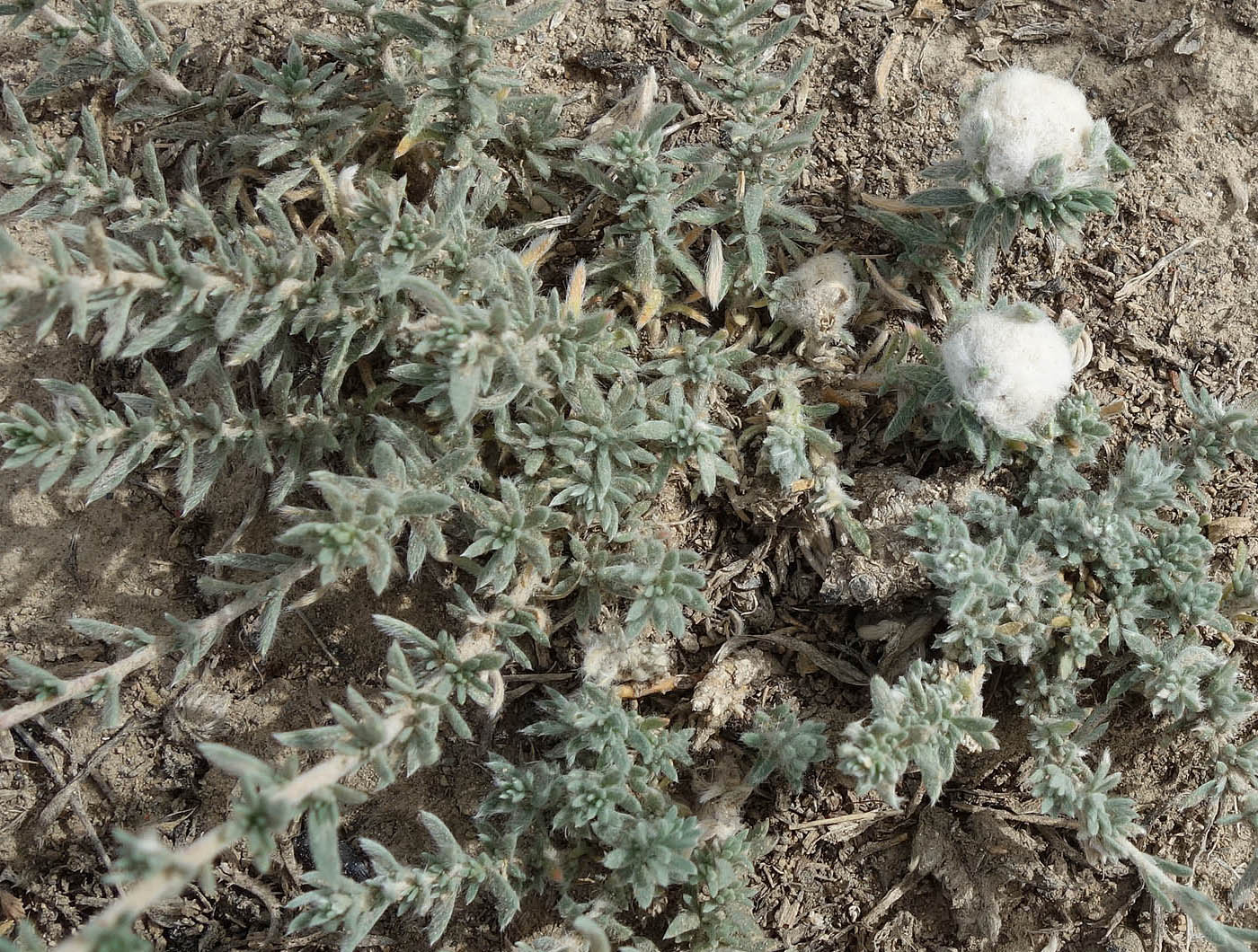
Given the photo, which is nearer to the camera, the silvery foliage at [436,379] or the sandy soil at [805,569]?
the silvery foliage at [436,379]

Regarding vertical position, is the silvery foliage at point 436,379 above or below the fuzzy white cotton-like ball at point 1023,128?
below

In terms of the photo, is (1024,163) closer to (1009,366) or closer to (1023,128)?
(1023,128)

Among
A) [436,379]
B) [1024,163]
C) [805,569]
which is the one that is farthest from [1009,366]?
[436,379]

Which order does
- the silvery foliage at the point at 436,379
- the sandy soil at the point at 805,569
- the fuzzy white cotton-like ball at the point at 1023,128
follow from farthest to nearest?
the sandy soil at the point at 805,569, the fuzzy white cotton-like ball at the point at 1023,128, the silvery foliage at the point at 436,379

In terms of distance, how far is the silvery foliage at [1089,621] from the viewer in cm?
347

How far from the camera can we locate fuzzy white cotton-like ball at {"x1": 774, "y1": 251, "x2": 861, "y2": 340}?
404cm

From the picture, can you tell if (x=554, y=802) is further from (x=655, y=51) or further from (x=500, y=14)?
(x=655, y=51)

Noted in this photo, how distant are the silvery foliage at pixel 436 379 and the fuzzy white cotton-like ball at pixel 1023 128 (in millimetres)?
752

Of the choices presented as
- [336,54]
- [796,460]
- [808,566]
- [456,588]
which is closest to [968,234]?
[796,460]

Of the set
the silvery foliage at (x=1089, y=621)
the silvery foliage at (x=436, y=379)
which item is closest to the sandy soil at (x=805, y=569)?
the silvery foliage at (x=436, y=379)

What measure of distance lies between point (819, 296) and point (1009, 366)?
87cm

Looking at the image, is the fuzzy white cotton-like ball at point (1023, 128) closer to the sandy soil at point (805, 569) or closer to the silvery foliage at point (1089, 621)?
the sandy soil at point (805, 569)

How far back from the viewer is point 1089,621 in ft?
12.3

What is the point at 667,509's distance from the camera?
414 centimetres
